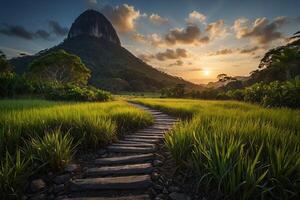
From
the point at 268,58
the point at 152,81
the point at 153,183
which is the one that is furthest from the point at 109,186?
the point at 152,81

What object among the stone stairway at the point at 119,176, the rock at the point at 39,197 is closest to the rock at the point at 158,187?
the stone stairway at the point at 119,176

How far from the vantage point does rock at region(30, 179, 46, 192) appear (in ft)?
12.5

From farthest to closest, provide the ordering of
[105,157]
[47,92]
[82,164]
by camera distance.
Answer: [47,92]
[105,157]
[82,164]

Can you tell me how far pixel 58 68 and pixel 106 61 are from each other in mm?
79072

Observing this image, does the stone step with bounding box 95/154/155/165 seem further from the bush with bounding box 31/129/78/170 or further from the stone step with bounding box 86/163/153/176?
the bush with bounding box 31/129/78/170

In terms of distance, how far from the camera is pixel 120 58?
140500 mm

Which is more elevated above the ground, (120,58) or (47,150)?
(120,58)

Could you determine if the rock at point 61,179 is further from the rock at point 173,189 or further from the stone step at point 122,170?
the rock at point 173,189

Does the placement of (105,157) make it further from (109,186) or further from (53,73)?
(53,73)

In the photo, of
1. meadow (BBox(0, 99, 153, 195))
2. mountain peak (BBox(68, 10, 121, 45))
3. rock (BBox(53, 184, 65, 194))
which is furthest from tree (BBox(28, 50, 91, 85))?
mountain peak (BBox(68, 10, 121, 45))

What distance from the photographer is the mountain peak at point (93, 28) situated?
180 meters

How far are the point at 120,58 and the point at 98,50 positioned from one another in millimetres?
14420

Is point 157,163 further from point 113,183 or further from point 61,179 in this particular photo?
point 61,179

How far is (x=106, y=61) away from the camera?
124m
